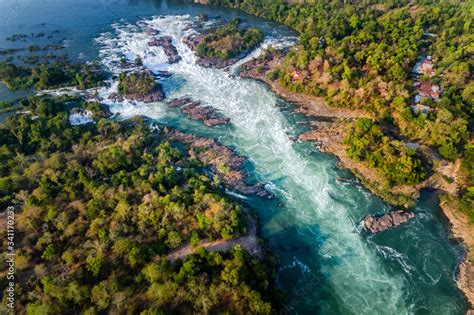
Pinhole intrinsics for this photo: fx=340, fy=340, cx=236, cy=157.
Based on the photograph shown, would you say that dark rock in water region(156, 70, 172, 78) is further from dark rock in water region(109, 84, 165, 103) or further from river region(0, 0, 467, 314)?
dark rock in water region(109, 84, 165, 103)

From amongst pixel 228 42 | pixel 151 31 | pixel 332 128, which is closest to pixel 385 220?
pixel 332 128

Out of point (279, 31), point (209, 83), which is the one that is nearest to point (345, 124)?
point (209, 83)

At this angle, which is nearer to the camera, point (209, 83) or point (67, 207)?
point (67, 207)

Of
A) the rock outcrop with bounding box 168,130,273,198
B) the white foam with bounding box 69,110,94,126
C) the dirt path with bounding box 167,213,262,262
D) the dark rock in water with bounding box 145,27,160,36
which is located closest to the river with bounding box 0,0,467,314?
the rock outcrop with bounding box 168,130,273,198

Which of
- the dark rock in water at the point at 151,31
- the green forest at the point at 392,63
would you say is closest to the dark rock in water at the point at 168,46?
the dark rock in water at the point at 151,31

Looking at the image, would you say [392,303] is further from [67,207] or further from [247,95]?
[247,95]

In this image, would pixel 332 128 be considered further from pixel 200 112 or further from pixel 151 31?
pixel 151 31
